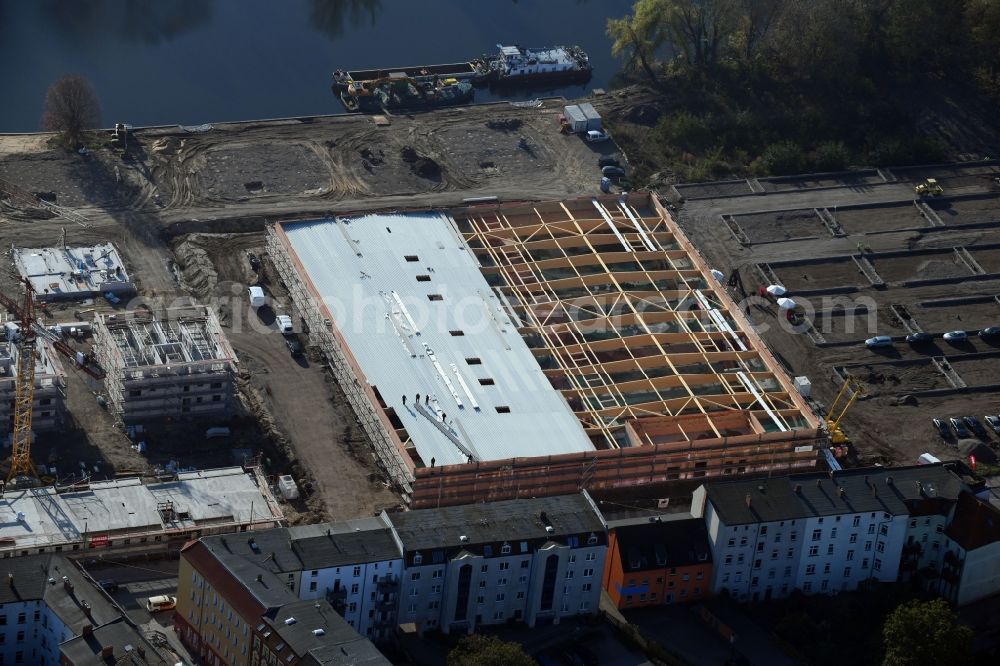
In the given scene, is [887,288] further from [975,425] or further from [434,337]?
[434,337]

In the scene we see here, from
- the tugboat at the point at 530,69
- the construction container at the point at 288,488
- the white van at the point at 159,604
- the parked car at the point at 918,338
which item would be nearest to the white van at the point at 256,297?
the construction container at the point at 288,488

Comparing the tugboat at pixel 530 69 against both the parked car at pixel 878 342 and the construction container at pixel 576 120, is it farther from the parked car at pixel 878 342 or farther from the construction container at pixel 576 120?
the parked car at pixel 878 342

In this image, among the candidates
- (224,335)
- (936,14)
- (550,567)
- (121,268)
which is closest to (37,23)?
(121,268)

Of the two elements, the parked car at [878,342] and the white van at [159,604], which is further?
the parked car at [878,342]

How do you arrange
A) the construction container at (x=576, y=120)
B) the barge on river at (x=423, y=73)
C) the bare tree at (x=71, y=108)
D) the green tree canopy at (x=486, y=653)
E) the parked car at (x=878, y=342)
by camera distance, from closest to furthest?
the green tree canopy at (x=486, y=653), the parked car at (x=878, y=342), the bare tree at (x=71, y=108), the construction container at (x=576, y=120), the barge on river at (x=423, y=73)

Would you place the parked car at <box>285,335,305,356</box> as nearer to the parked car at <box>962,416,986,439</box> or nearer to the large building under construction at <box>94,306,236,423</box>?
the large building under construction at <box>94,306,236,423</box>

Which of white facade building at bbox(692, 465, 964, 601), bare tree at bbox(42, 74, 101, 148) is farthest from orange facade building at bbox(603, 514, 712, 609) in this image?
bare tree at bbox(42, 74, 101, 148)
